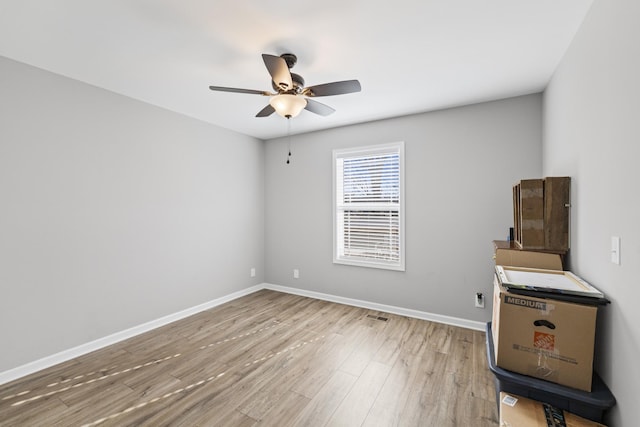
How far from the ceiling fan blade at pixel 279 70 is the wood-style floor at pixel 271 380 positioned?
232cm

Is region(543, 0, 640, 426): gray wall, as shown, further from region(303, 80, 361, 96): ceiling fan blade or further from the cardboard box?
region(303, 80, 361, 96): ceiling fan blade

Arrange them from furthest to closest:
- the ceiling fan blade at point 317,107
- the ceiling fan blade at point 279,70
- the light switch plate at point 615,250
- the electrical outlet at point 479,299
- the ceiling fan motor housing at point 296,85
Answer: the electrical outlet at point 479,299 → the ceiling fan blade at point 317,107 → the ceiling fan motor housing at point 296,85 → the ceiling fan blade at point 279,70 → the light switch plate at point 615,250

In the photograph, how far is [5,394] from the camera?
2.05 metres

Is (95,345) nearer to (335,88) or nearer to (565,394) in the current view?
(335,88)

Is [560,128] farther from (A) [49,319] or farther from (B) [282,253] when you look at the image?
(A) [49,319]

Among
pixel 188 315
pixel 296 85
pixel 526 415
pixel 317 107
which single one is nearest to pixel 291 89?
pixel 296 85

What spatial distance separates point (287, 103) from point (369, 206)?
203 cm

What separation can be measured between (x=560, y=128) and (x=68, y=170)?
419 cm

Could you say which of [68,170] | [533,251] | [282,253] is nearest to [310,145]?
[282,253]

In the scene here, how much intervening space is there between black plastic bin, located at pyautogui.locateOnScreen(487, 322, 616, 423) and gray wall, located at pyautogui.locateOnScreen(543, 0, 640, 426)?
0.05 meters

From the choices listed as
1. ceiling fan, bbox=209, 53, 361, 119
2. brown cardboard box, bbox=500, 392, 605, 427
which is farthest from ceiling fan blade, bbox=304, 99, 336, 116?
brown cardboard box, bbox=500, 392, 605, 427

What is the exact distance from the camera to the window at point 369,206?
365 cm

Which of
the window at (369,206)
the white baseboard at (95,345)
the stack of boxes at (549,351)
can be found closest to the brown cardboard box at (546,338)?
Result: the stack of boxes at (549,351)

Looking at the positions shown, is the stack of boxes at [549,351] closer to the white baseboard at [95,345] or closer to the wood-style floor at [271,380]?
the wood-style floor at [271,380]
